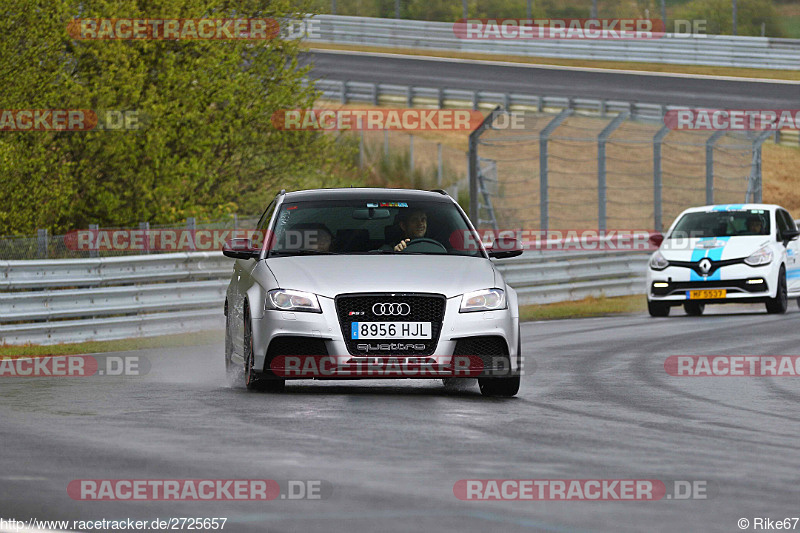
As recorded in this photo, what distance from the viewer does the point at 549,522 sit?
630cm

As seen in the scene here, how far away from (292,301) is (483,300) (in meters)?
1.37

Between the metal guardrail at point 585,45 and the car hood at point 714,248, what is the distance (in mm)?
24291

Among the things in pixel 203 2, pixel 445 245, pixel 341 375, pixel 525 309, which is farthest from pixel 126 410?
pixel 203 2

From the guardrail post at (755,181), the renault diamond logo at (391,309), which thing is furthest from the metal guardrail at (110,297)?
the guardrail post at (755,181)

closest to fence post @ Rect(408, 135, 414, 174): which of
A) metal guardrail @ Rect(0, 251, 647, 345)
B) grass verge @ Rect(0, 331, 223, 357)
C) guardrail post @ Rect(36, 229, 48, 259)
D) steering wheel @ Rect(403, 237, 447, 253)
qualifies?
metal guardrail @ Rect(0, 251, 647, 345)

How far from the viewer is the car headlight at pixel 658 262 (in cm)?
2245

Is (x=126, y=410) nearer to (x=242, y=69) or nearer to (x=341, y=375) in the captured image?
(x=341, y=375)

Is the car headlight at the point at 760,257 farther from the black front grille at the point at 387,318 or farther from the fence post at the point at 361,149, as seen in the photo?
the fence post at the point at 361,149

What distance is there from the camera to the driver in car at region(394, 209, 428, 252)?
1201 cm

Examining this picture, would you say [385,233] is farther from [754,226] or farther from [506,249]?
[754,226]

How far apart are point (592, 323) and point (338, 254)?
9.92 meters

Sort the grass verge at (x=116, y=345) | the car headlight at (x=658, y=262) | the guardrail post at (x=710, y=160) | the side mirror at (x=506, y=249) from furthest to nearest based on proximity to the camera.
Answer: the guardrail post at (x=710, y=160), the car headlight at (x=658, y=262), the grass verge at (x=116, y=345), the side mirror at (x=506, y=249)

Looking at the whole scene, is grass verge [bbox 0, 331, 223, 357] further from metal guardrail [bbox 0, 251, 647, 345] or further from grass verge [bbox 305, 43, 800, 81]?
grass verge [bbox 305, 43, 800, 81]

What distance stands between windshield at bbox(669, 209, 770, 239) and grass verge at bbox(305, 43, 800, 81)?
2741 cm
